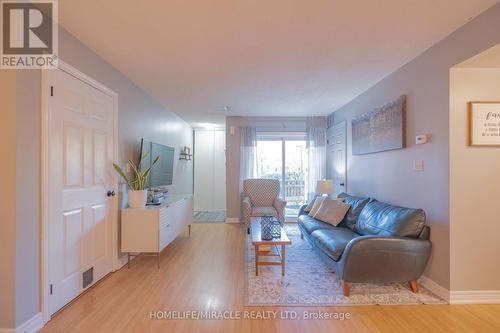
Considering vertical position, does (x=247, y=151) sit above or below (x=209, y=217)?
above

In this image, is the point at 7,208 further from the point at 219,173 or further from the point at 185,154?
the point at 219,173

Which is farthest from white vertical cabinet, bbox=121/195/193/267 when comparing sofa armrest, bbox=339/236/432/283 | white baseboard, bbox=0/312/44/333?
sofa armrest, bbox=339/236/432/283

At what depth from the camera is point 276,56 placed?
250cm

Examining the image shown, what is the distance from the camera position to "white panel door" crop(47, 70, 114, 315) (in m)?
1.97

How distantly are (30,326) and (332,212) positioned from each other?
11.0ft

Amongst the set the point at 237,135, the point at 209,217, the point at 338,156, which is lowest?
the point at 209,217

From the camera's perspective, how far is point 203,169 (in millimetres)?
6805

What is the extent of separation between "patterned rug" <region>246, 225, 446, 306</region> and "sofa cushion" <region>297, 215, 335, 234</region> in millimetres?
466

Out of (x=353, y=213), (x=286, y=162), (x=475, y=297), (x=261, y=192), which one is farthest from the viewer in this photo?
(x=286, y=162)

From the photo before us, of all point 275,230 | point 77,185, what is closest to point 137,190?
point 77,185

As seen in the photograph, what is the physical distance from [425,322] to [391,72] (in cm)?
268

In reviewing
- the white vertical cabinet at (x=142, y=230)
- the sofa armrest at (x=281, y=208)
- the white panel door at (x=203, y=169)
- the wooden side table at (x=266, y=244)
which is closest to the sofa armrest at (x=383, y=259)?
the wooden side table at (x=266, y=244)

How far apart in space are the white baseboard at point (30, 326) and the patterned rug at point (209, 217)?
3703 mm

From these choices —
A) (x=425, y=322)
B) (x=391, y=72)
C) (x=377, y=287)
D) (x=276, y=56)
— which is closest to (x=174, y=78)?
(x=276, y=56)
